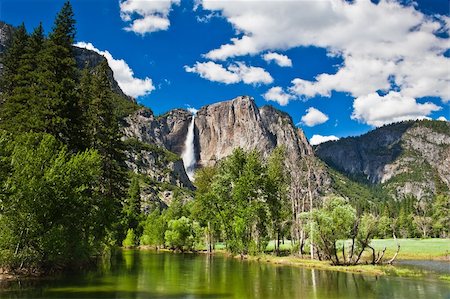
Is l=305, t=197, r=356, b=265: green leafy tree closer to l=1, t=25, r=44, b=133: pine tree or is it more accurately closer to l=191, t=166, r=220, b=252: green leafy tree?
l=1, t=25, r=44, b=133: pine tree

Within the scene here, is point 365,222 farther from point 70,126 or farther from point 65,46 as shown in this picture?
point 65,46

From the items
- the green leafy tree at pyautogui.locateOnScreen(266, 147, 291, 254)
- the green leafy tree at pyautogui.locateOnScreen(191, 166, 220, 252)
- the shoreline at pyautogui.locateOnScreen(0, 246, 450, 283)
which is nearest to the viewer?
the shoreline at pyautogui.locateOnScreen(0, 246, 450, 283)

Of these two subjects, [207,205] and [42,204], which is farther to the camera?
[207,205]

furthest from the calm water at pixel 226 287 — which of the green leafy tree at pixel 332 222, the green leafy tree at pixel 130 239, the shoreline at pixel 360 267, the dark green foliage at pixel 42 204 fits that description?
the green leafy tree at pixel 130 239

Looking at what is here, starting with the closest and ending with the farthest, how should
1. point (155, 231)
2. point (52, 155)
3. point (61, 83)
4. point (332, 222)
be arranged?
point (52, 155) → point (61, 83) → point (332, 222) → point (155, 231)

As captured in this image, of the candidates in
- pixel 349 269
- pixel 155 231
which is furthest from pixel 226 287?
pixel 155 231

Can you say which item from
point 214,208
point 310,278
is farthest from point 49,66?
point 214,208

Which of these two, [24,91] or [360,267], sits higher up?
[24,91]

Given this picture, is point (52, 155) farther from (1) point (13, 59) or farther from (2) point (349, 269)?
(2) point (349, 269)

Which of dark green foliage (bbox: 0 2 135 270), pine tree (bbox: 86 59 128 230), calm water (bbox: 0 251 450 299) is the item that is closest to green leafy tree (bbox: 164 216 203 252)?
pine tree (bbox: 86 59 128 230)

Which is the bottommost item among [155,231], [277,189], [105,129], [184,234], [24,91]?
[184,234]

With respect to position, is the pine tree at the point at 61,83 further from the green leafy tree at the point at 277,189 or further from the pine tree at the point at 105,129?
the green leafy tree at the point at 277,189

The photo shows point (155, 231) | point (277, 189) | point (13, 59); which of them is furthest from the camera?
point (155, 231)

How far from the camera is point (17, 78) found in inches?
1540
